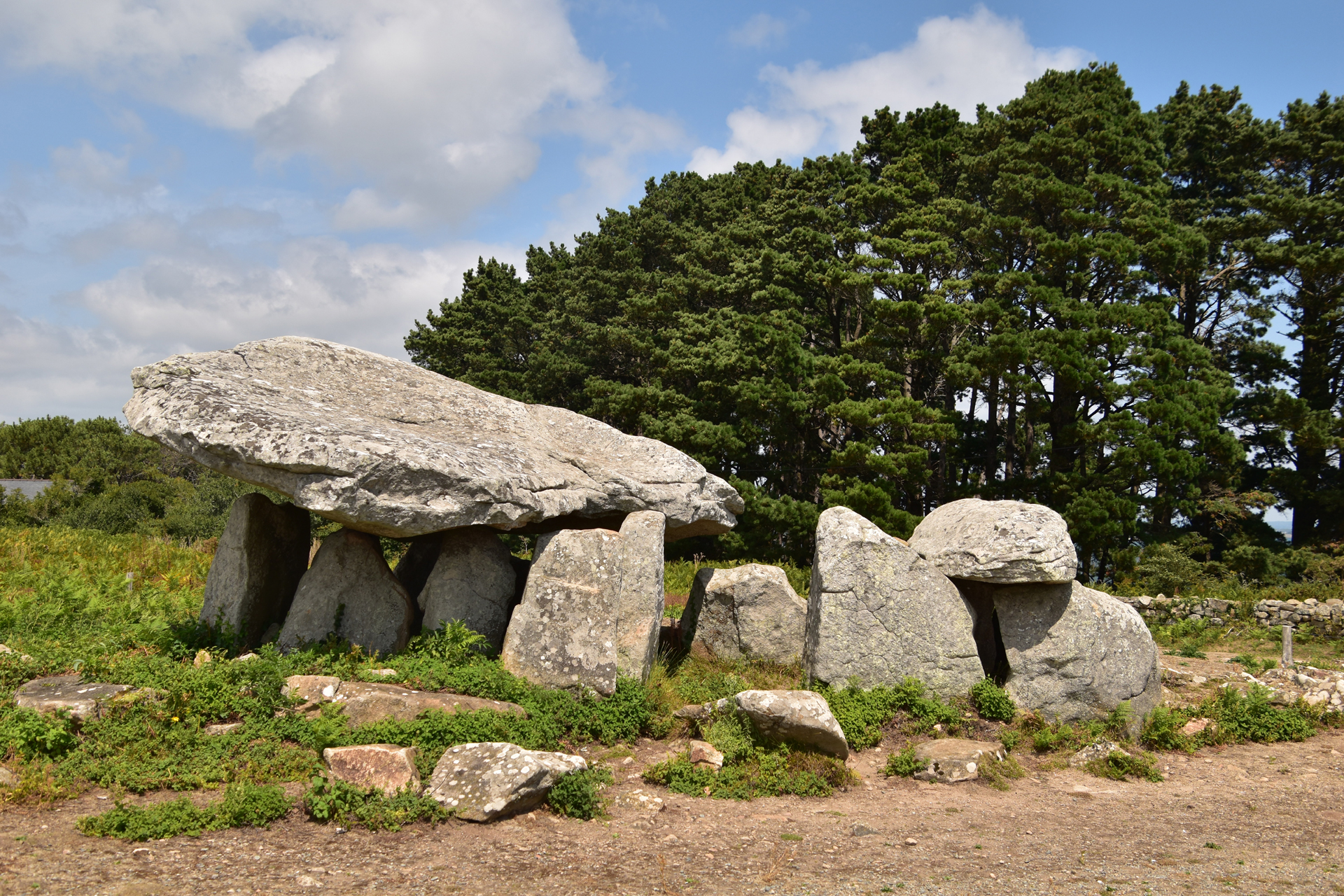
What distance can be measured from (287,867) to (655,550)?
215 inches

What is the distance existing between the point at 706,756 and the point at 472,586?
3756 millimetres

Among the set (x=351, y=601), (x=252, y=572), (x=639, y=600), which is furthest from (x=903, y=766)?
(x=252, y=572)

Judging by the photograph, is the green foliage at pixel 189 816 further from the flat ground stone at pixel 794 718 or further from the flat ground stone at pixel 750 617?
the flat ground stone at pixel 750 617

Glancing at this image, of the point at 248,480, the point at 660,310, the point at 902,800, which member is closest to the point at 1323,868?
the point at 902,800

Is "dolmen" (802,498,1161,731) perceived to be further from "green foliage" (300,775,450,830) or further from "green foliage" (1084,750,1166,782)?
"green foliage" (300,775,450,830)

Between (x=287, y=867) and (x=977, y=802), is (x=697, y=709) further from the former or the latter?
(x=287, y=867)

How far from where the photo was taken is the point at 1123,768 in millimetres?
9289

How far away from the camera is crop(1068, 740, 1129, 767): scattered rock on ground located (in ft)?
31.0

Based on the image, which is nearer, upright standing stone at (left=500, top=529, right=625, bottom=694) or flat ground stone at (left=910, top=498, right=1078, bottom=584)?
upright standing stone at (left=500, top=529, right=625, bottom=694)

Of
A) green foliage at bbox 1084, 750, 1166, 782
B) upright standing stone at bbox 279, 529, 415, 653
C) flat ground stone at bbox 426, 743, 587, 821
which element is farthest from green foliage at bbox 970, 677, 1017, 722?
upright standing stone at bbox 279, 529, 415, 653

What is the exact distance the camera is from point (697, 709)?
930cm

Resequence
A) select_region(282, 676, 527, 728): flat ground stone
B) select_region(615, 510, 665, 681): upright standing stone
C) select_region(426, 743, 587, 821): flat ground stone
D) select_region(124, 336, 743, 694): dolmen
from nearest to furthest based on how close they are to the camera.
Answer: select_region(426, 743, 587, 821): flat ground stone
select_region(282, 676, 527, 728): flat ground stone
select_region(124, 336, 743, 694): dolmen
select_region(615, 510, 665, 681): upright standing stone

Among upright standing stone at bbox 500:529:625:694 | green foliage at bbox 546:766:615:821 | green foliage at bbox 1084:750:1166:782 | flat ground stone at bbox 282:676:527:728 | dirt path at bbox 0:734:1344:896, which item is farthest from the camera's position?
upright standing stone at bbox 500:529:625:694

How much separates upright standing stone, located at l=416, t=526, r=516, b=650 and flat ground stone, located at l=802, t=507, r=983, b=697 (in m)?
4.09
